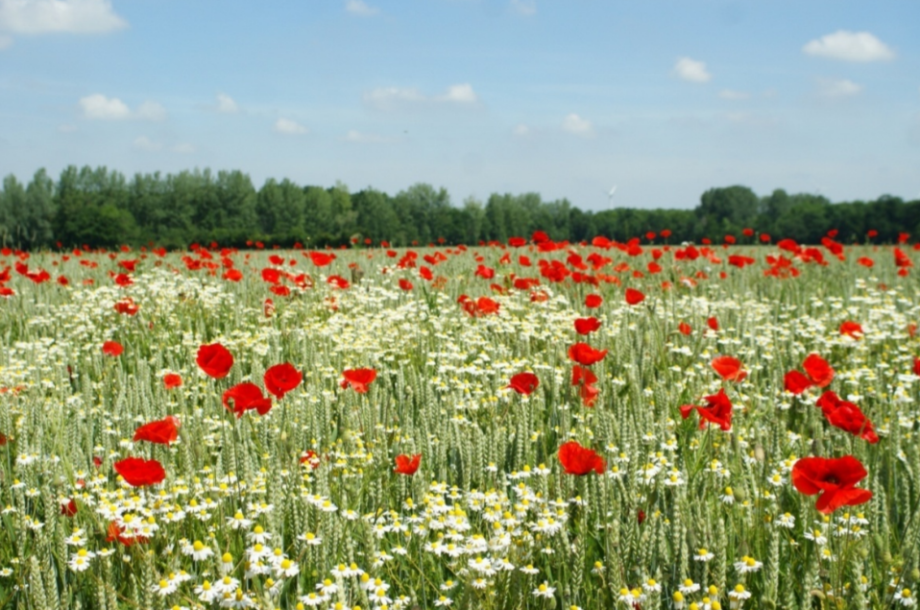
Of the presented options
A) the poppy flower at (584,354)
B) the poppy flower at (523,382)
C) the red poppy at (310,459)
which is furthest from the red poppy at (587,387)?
the red poppy at (310,459)

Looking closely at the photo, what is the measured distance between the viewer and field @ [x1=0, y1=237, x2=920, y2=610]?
2.25 metres

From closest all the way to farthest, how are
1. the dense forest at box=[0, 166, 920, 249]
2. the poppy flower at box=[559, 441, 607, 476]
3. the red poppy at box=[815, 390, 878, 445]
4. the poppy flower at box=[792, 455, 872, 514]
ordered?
the poppy flower at box=[792, 455, 872, 514]
the poppy flower at box=[559, 441, 607, 476]
the red poppy at box=[815, 390, 878, 445]
the dense forest at box=[0, 166, 920, 249]

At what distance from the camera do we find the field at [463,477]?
88.7 inches

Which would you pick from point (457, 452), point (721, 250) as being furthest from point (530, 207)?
point (457, 452)

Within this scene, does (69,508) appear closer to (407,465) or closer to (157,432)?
(157,432)

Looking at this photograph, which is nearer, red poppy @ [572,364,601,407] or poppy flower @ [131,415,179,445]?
poppy flower @ [131,415,179,445]

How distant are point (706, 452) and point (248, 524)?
2.25 metres

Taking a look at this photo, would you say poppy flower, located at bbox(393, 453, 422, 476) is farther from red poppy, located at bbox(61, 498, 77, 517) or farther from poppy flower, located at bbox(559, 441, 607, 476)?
red poppy, located at bbox(61, 498, 77, 517)

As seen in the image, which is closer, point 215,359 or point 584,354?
point 215,359

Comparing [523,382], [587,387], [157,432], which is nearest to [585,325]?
[587,387]

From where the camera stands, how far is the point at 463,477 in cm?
310

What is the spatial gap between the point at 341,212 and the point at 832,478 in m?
98.9

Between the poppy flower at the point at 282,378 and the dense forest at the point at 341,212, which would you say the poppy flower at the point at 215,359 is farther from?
the dense forest at the point at 341,212

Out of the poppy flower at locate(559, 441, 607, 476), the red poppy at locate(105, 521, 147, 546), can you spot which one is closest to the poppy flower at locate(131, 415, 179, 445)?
the red poppy at locate(105, 521, 147, 546)
